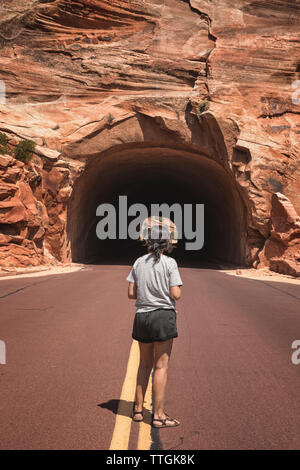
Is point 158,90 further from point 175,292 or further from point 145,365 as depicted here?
point 145,365

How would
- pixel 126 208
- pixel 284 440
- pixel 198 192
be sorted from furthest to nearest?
pixel 126 208 → pixel 198 192 → pixel 284 440

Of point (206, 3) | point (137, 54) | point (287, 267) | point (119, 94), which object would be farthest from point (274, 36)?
point (287, 267)

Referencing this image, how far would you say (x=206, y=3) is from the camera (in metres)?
26.4

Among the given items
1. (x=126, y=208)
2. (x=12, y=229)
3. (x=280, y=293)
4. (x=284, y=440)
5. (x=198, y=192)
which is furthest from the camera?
(x=126, y=208)

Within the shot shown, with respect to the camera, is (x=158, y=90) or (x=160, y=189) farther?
(x=160, y=189)

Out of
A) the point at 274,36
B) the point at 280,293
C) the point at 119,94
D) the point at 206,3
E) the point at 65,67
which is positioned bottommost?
the point at 280,293

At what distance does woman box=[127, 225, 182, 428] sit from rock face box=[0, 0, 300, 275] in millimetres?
20515

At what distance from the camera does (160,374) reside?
3988 millimetres

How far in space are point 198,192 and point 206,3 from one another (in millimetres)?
14463

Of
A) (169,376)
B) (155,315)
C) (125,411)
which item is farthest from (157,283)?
(169,376)

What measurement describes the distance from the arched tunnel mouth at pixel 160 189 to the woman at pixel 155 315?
866 inches

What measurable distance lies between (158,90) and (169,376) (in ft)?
75.3

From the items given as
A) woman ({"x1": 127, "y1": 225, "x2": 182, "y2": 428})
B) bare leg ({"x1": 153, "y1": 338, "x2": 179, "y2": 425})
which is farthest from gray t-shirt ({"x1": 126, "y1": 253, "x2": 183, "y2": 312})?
bare leg ({"x1": 153, "y1": 338, "x2": 179, "y2": 425})

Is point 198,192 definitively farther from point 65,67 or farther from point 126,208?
point 65,67
